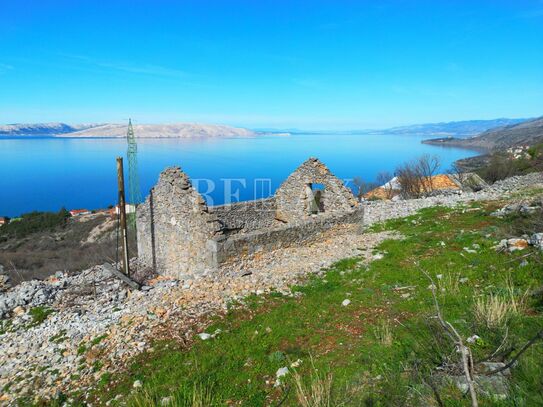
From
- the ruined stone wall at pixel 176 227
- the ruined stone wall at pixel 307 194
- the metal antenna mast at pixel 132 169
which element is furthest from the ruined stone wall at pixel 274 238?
the metal antenna mast at pixel 132 169

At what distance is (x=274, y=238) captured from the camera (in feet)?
41.4

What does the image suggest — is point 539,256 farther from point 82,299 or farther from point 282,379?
point 82,299

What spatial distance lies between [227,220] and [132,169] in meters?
8.30

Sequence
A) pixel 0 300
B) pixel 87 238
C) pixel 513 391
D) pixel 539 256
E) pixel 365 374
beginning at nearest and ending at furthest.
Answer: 1. pixel 513 391
2. pixel 365 374
3. pixel 539 256
4. pixel 0 300
5. pixel 87 238

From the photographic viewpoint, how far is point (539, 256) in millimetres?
8750

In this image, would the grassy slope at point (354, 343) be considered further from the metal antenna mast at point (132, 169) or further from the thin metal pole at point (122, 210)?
the metal antenna mast at point (132, 169)

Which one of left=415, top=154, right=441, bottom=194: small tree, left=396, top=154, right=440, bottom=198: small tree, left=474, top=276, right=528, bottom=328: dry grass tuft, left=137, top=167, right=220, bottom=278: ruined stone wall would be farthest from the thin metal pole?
left=415, top=154, right=441, bottom=194: small tree

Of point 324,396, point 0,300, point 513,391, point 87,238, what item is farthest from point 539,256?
point 87,238

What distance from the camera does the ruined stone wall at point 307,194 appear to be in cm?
1619

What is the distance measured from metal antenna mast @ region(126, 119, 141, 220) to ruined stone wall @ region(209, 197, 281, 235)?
7145mm

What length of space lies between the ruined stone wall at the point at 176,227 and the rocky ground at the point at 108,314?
1846 millimetres

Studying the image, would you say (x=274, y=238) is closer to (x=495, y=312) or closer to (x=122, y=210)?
(x=495, y=312)

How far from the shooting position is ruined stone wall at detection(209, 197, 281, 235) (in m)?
15.3

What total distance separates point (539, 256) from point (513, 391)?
21.1 ft
